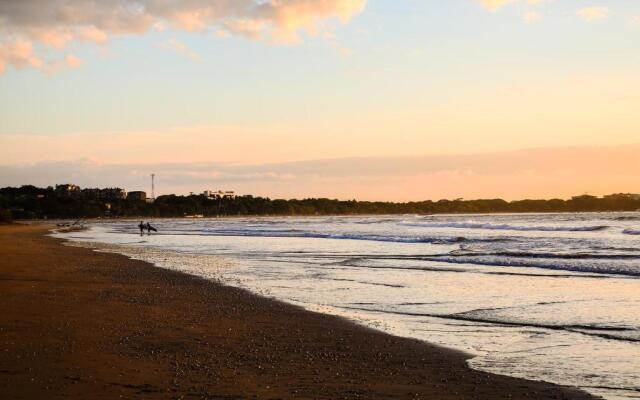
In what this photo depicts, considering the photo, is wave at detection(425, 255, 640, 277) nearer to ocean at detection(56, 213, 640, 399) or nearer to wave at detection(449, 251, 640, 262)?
ocean at detection(56, 213, 640, 399)

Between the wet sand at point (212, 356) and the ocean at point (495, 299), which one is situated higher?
the wet sand at point (212, 356)

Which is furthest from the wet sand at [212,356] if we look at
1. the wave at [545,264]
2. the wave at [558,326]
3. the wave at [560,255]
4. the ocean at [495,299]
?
the wave at [560,255]

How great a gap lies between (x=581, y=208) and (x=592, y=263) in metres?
171

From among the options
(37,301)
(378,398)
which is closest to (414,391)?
(378,398)

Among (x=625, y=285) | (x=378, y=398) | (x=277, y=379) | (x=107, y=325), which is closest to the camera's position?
(x=378, y=398)

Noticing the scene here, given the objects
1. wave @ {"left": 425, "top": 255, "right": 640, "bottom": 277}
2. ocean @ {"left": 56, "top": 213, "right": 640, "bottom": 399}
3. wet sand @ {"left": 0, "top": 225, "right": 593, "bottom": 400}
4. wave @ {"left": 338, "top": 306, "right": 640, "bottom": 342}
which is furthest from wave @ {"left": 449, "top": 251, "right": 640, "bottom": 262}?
wet sand @ {"left": 0, "top": 225, "right": 593, "bottom": 400}

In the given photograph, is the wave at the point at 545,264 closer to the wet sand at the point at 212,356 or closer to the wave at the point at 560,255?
the wave at the point at 560,255

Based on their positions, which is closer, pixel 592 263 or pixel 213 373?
pixel 213 373

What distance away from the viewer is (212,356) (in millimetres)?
8195

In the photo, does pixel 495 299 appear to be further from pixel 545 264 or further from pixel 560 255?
pixel 560 255

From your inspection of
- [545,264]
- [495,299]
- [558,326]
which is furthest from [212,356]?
[545,264]

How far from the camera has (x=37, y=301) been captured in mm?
12820

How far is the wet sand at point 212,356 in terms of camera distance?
6637 mm

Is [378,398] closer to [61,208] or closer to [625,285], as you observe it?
[625,285]
